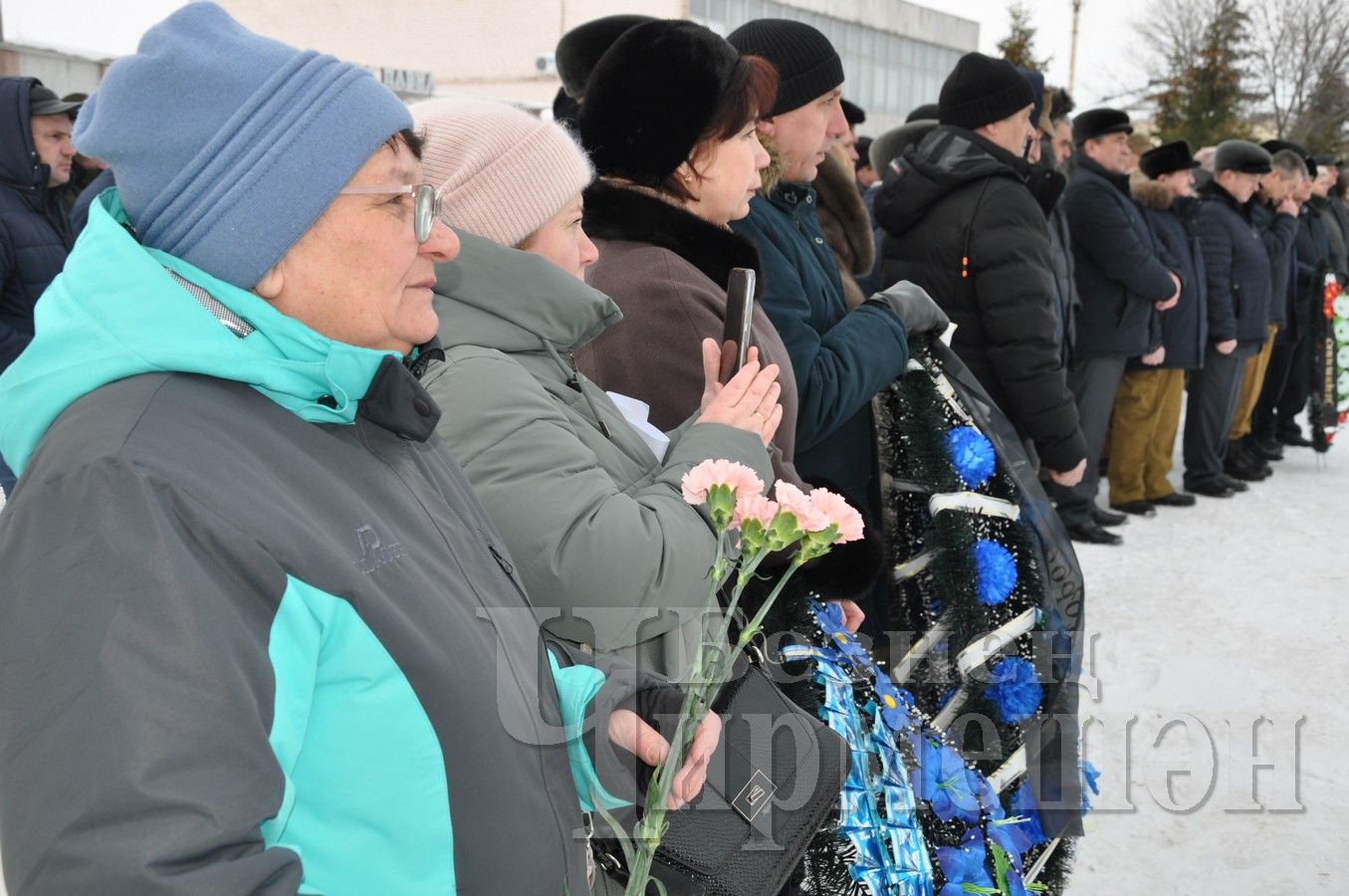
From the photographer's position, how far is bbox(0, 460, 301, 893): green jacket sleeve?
82 centimetres

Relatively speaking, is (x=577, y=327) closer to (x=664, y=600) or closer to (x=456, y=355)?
(x=456, y=355)

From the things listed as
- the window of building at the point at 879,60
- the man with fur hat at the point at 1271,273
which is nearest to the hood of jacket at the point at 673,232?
the man with fur hat at the point at 1271,273

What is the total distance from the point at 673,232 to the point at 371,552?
1345mm

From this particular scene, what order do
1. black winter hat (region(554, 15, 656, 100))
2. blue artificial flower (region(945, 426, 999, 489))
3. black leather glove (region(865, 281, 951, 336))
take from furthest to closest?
black winter hat (region(554, 15, 656, 100))
black leather glove (region(865, 281, 951, 336))
blue artificial flower (region(945, 426, 999, 489))

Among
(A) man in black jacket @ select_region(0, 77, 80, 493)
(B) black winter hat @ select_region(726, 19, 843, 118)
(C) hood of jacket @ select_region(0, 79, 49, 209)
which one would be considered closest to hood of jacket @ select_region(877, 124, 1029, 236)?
(B) black winter hat @ select_region(726, 19, 843, 118)

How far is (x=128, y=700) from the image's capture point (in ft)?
2.77

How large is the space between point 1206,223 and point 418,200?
706 centimetres

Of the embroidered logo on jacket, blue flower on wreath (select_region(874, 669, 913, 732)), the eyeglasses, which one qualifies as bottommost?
blue flower on wreath (select_region(874, 669, 913, 732))

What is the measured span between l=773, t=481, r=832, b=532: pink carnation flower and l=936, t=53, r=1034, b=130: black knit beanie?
11.1 ft

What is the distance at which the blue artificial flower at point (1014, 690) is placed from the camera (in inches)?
99.7

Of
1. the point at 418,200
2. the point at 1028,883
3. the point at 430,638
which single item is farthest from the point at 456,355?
the point at 1028,883

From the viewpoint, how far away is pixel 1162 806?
3.39 m

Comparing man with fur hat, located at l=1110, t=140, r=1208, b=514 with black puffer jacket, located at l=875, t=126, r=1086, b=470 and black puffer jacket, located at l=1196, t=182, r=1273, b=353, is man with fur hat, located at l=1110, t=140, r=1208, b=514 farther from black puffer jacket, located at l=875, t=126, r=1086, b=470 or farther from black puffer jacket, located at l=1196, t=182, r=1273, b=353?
black puffer jacket, located at l=875, t=126, r=1086, b=470

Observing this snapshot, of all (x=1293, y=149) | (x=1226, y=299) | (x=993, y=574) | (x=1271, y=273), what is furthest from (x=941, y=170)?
(x=1293, y=149)
